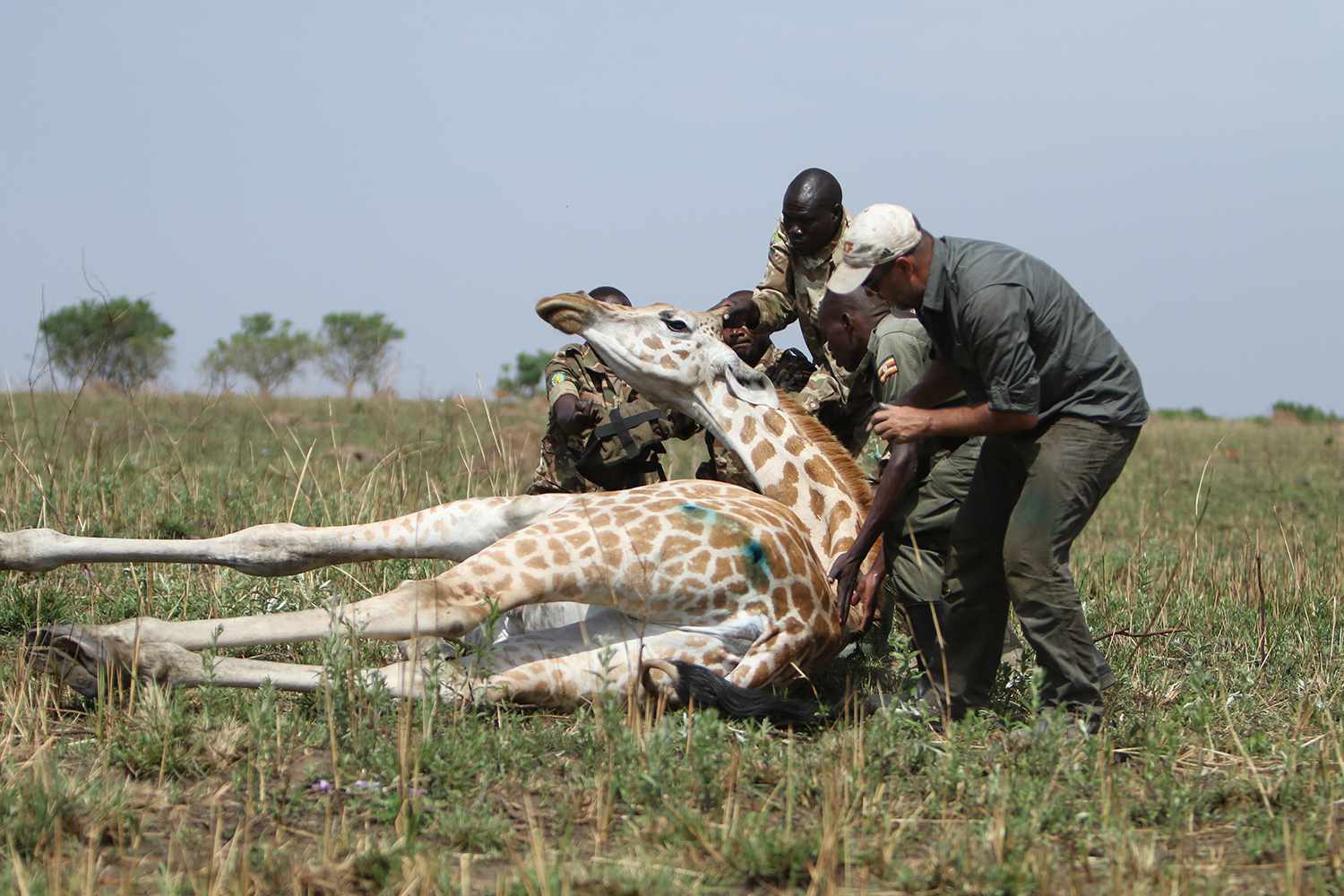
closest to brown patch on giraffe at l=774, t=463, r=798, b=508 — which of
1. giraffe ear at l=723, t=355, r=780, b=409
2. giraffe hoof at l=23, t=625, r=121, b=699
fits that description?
giraffe ear at l=723, t=355, r=780, b=409

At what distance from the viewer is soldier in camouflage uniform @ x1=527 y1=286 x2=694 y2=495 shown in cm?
702

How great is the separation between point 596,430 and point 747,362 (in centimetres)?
90

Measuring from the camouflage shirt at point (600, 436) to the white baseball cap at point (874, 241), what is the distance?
2.22 m

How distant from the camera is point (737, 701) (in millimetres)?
4578

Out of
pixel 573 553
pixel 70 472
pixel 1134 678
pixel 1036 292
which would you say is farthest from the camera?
pixel 70 472

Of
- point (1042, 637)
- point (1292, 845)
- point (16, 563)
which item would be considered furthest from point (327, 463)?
point (1292, 845)

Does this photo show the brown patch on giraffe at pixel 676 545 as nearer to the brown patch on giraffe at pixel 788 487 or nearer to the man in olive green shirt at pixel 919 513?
the man in olive green shirt at pixel 919 513

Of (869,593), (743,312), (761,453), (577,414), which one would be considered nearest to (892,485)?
(869,593)

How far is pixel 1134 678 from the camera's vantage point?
5629 millimetres

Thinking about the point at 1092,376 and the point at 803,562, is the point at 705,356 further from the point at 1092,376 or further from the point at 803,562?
the point at 1092,376

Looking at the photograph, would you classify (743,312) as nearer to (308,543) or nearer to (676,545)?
(676,545)

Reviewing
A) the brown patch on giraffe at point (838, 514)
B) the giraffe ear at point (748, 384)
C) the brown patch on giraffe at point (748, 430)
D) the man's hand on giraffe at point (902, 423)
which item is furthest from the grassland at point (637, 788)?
the giraffe ear at point (748, 384)

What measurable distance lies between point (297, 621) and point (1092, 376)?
9.44 ft

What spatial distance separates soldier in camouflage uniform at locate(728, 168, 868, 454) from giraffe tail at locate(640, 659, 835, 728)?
2.10 m
